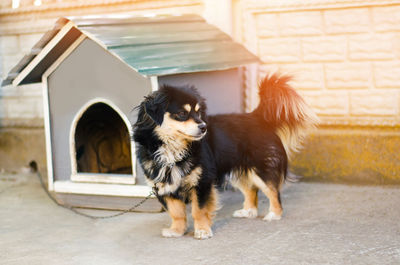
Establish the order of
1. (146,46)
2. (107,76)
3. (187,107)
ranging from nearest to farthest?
1. (187,107)
2. (146,46)
3. (107,76)

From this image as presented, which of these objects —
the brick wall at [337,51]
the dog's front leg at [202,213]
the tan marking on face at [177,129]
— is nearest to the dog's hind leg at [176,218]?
the dog's front leg at [202,213]

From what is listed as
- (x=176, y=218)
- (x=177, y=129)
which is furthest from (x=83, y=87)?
(x=176, y=218)

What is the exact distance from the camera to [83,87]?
216 inches

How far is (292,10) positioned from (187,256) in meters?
3.22

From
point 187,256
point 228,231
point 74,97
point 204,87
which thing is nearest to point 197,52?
point 204,87

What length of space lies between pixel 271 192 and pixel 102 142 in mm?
2230

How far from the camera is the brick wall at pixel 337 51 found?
5.82m

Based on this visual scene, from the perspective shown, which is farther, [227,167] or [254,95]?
[254,95]

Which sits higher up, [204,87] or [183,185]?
[204,87]

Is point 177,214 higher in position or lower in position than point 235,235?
higher

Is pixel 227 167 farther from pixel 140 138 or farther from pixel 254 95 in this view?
pixel 254 95

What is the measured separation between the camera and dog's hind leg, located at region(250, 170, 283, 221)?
4.80 meters

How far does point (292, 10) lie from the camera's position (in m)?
6.17

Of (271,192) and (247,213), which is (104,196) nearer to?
(247,213)
